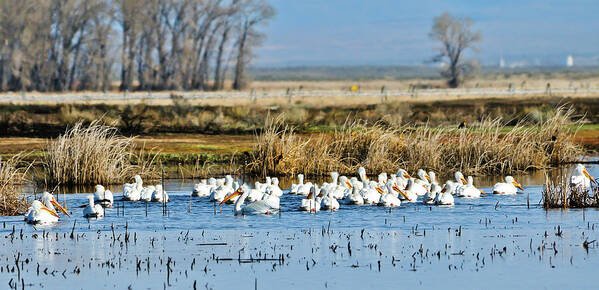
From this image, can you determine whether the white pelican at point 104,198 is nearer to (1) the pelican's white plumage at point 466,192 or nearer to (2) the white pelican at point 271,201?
(2) the white pelican at point 271,201

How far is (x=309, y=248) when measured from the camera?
14383mm

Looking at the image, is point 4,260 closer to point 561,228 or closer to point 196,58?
point 561,228

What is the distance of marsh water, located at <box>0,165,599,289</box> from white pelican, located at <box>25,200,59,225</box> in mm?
180

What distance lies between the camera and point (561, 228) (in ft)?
52.4

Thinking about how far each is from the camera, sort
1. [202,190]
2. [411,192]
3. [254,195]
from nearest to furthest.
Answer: [254,195]
[411,192]
[202,190]

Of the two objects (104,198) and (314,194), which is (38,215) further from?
(314,194)

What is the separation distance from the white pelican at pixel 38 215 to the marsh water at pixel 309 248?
0.18m

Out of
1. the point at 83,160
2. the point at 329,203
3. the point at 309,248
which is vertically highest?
the point at 83,160

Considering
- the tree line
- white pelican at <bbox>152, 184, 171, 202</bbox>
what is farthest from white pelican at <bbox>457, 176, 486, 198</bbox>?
the tree line

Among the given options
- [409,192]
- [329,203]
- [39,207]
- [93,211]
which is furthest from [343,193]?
[39,207]

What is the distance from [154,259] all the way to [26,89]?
79.0 m

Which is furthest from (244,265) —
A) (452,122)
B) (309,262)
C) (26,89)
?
(26,89)

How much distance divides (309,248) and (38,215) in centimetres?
510

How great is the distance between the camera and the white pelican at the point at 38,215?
16625 millimetres
